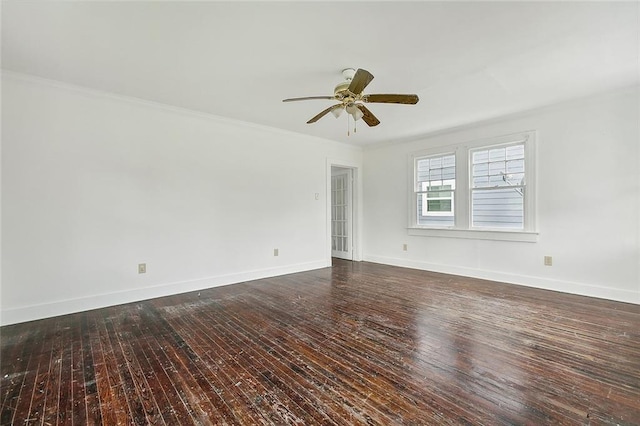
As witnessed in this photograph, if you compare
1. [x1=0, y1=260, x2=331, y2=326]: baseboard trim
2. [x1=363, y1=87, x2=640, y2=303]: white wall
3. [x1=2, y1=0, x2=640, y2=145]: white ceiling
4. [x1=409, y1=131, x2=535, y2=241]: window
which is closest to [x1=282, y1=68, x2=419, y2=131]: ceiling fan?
[x1=2, y1=0, x2=640, y2=145]: white ceiling

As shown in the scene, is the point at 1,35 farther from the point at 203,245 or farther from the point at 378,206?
the point at 378,206

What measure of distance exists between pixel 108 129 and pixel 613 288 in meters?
6.34

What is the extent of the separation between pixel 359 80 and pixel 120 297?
3.57m

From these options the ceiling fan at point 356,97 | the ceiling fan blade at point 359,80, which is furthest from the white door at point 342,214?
the ceiling fan blade at point 359,80

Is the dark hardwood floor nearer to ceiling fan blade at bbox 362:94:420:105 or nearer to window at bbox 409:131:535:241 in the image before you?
window at bbox 409:131:535:241

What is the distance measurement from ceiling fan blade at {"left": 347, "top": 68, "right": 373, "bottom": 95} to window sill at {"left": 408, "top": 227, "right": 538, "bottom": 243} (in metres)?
3.35

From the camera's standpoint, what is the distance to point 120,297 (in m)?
3.44

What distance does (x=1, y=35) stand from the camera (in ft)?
7.35

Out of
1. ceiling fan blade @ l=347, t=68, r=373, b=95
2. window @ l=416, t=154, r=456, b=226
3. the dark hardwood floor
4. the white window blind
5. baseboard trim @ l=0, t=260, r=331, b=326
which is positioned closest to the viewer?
the dark hardwood floor

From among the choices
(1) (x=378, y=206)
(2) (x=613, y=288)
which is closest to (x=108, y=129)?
(1) (x=378, y=206)

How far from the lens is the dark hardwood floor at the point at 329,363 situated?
1602 millimetres

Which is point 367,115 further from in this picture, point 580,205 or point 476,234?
point 580,205

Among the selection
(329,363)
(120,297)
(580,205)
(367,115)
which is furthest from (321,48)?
(580,205)

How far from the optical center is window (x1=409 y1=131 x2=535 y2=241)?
167 inches
